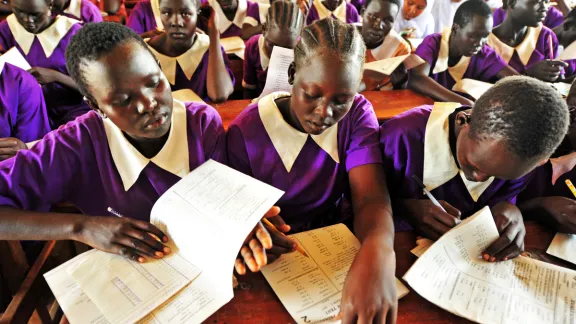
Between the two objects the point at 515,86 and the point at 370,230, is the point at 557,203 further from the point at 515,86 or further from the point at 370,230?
the point at 370,230

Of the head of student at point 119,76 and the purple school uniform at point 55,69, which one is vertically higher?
the head of student at point 119,76

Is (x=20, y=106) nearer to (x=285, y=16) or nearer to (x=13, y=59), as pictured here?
(x=13, y=59)

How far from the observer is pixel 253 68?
2172 millimetres

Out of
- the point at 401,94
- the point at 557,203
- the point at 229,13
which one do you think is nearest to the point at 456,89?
the point at 401,94

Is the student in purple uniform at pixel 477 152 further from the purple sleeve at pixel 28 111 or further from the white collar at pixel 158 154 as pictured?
the purple sleeve at pixel 28 111

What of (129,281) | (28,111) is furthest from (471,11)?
(28,111)

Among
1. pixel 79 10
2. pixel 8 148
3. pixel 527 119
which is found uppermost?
pixel 527 119

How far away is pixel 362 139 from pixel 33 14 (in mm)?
1818

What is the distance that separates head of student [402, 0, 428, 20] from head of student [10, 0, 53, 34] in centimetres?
265

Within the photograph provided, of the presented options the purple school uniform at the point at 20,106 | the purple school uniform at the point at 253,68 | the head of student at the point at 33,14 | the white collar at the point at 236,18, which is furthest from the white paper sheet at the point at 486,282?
the white collar at the point at 236,18

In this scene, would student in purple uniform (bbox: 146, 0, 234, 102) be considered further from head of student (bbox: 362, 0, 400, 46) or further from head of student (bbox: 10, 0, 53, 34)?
head of student (bbox: 362, 0, 400, 46)

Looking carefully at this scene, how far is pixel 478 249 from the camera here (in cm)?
85

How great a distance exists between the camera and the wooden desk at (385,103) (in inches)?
67.0

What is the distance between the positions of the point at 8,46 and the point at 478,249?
7.86 feet
